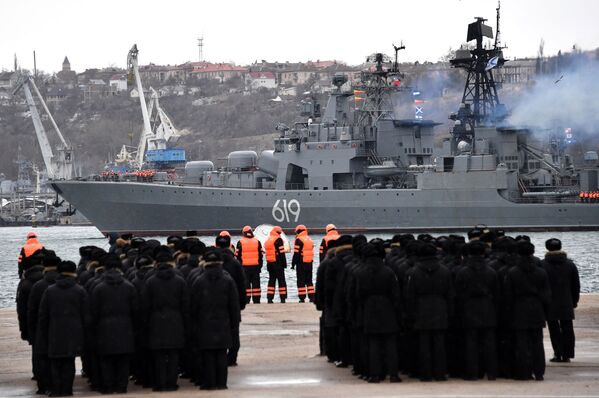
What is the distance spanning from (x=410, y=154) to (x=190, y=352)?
2201 inches

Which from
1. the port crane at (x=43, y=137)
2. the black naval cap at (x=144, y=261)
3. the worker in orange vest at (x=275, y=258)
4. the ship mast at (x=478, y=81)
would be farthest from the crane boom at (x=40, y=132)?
the black naval cap at (x=144, y=261)

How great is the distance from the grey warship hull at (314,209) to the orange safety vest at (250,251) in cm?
4440

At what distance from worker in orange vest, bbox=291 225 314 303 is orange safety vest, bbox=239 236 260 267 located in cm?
79

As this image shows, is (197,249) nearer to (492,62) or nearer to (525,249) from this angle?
(525,249)

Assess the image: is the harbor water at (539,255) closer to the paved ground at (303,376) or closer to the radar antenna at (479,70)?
→ the radar antenna at (479,70)

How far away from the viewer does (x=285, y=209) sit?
71562mm

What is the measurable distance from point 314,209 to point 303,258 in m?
45.7

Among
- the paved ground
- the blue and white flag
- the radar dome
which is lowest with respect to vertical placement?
the paved ground

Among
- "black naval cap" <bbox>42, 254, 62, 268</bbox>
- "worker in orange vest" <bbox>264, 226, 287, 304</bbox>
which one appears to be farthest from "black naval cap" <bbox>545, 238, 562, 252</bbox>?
"worker in orange vest" <bbox>264, 226, 287, 304</bbox>

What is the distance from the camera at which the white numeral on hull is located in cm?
7138

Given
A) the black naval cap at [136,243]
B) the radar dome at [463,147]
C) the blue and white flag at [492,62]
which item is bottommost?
the black naval cap at [136,243]

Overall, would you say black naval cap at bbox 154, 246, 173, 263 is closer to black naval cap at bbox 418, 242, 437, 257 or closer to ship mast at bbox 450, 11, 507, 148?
Result: black naval cap at bbox 418, 242, 437, 257

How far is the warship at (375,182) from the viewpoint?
69000 mm

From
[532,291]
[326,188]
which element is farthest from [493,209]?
[532,291]
